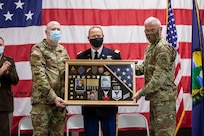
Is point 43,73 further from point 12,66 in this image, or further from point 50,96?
point 12,66

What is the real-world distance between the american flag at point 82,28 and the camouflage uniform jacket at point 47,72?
1.18m

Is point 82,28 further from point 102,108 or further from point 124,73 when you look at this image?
point 102,108

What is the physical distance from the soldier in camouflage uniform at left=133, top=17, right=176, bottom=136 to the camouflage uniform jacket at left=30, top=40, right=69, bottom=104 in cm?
88

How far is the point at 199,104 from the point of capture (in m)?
4.61

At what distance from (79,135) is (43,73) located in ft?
5.73

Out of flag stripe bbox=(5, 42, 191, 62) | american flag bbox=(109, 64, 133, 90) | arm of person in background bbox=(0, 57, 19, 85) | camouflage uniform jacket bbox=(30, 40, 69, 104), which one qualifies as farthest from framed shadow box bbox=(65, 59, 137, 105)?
flag stripe bbox=(5, 42, 191, 62)

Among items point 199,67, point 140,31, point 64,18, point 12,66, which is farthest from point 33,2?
point 199,67

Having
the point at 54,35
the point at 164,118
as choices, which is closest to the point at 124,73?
the point at 164,118

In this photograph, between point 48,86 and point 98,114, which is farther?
point 98,114

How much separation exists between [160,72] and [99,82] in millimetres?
678

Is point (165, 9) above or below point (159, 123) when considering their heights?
above

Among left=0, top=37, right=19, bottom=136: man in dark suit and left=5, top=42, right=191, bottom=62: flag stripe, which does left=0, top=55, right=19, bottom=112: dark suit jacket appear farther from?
left=5, top=42, right=191, bottom=62: flag stripe

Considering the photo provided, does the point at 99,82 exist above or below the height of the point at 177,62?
below

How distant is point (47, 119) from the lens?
363 cm
